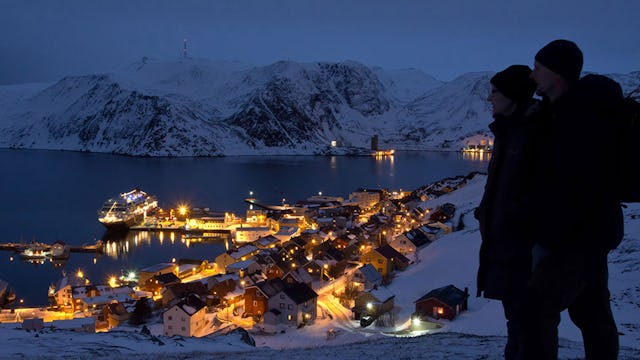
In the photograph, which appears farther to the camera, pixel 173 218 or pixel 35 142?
pixel 35 142

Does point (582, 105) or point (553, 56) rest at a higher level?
point (553, 56)

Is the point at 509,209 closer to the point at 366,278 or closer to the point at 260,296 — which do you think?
the point at 260,296

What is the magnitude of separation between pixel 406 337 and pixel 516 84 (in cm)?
542

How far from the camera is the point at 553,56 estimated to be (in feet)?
7.66

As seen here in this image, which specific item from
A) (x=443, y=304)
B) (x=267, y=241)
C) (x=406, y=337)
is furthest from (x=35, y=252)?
(x=406, y=337)

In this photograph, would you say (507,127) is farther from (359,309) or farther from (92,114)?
(92,114)

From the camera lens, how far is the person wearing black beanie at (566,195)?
2.20 m

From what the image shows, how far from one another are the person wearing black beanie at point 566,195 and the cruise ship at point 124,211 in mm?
44712

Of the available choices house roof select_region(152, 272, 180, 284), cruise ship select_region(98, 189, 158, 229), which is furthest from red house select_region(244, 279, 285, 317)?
cruise ship select_region(98, 189, 158, 229)

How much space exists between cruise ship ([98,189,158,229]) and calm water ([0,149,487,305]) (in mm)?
1054

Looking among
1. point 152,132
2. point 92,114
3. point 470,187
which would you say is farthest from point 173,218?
point 92,114

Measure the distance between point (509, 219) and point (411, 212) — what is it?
127ft

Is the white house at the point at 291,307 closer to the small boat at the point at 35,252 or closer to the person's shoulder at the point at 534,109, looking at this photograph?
the person's shoulder at the point at 534,109

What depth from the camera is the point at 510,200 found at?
94.3 inches
